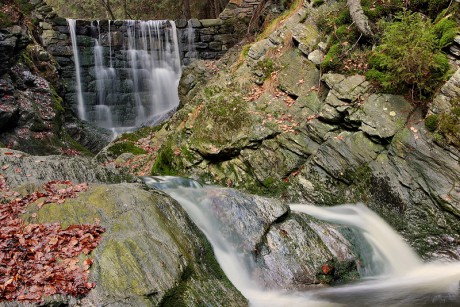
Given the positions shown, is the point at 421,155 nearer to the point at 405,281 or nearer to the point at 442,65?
the point at 442,65

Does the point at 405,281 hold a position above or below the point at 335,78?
below

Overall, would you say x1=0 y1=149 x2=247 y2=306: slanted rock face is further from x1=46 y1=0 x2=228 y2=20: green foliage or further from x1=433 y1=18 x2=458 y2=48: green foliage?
x1=46 y1=0 x2=228 y2=20: green foliage

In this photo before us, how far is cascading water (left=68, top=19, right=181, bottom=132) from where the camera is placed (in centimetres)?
1755

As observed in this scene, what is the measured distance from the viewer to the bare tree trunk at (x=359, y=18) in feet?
30.7

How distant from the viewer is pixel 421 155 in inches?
293

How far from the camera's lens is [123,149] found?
1270 centimetres

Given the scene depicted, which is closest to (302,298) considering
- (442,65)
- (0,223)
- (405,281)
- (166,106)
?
(405,281)

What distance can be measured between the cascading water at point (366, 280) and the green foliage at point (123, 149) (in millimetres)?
5059

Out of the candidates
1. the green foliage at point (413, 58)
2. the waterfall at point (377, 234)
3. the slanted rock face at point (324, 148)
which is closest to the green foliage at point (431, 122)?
the slanted rock face at point (324, 148)

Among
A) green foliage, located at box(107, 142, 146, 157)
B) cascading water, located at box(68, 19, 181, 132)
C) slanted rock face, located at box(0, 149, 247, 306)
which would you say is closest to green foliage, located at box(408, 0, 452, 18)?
slanted rock face, located at box(0, 149, 247, 306)

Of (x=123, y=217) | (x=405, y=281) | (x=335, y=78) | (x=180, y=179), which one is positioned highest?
(x=335, y=78)

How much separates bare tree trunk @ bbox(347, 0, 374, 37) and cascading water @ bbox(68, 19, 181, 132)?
9.30 meters

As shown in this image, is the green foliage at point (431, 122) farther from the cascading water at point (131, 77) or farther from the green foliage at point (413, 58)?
the cascading water at point (131, 77)

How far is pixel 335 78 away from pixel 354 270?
15.3 feet
